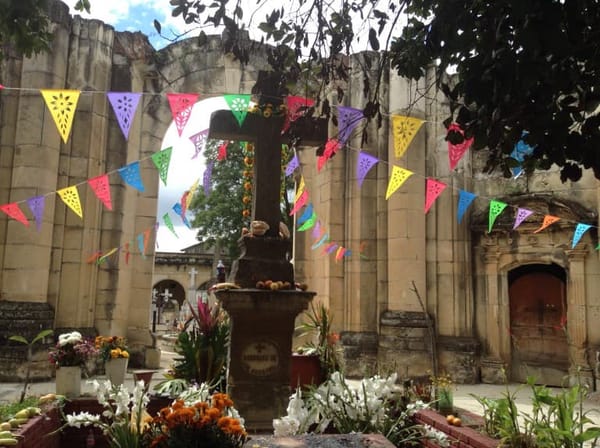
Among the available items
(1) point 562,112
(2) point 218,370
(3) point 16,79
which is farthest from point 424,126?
(1) point 562,112

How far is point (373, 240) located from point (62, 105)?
6.75m

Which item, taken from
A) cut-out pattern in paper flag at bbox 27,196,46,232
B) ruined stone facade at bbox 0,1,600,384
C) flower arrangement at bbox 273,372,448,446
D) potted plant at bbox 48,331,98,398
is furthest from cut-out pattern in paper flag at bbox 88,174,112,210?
flower arrangement at bbox 273,372,448,446

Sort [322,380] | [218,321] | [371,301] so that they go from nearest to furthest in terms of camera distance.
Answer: [218,321] < [322,380] < [371,301]

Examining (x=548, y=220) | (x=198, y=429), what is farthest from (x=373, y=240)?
(x=198, y=429)

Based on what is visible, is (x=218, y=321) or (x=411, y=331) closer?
(x=218, y=321)

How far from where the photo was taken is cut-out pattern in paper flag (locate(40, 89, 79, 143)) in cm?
803

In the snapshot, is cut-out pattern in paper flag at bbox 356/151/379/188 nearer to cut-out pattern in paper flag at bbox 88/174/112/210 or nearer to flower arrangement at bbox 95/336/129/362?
cut-out pattern in paper flag at bbox 88/174/112/210

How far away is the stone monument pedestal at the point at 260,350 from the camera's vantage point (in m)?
5.75

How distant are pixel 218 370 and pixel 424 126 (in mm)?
7479

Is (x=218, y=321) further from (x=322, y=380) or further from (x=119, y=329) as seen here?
(x=119, y=329)

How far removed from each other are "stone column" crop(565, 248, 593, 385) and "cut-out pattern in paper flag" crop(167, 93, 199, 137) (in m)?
7.54

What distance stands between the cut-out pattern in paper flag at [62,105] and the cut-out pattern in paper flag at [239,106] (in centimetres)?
243

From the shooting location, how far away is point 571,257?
1053cm

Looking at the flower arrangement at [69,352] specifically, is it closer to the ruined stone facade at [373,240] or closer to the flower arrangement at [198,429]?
the ruined stone facade at [373,240]
